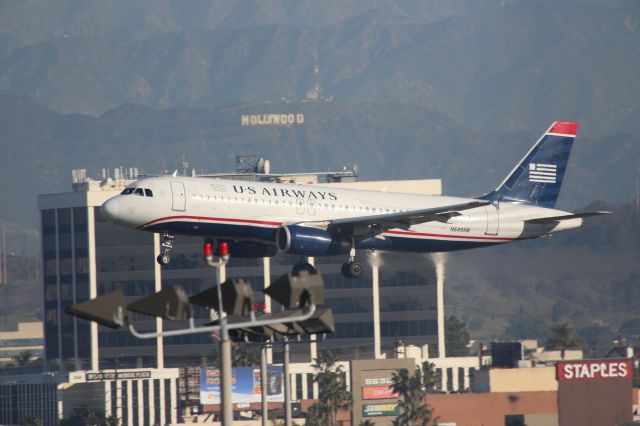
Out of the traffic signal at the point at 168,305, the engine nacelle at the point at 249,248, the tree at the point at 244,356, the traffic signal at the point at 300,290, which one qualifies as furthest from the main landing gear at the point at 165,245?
the tree at the point at 244,356

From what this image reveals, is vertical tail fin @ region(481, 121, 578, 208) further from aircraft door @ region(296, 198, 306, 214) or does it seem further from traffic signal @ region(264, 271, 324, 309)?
traffic signal @ region(264, 271, 324, 309)

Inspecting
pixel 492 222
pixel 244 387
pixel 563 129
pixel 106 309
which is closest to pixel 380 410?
pixel 244 387

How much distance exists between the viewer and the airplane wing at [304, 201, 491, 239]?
248 ft

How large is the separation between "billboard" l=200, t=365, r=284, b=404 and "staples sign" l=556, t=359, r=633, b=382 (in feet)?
88.2

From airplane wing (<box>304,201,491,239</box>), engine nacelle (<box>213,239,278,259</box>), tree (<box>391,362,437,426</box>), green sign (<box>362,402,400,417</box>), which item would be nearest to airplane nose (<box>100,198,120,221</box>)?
engine nacelle (<box>213,239,278,259</box>)

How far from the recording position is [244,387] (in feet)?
470

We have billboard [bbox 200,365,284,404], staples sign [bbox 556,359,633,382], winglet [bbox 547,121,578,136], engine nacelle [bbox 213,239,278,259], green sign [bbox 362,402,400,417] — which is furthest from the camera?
billboard [bbox 200,365,284,404]

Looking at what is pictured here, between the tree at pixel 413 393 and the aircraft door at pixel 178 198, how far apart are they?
6922cm

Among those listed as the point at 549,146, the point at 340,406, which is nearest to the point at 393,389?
the point at 340,406

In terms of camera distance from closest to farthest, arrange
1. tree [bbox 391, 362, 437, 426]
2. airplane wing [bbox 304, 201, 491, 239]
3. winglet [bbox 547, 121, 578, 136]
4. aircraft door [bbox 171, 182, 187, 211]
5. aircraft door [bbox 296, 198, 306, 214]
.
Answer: aircraft door [bbox 171, 182, 187, 211], airplane wing [bbox 304, 201, 491, 239], aircraft door [bbox 296, 198, 306, 214], winglet [bbox 547, 121, 578, 136], tree [bbox 391, 362, 437, 426]

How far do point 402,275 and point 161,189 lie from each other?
106376mm

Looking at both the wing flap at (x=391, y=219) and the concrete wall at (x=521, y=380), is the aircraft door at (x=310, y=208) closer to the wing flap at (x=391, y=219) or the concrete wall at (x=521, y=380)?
the wing flap at (x=391, y=219)

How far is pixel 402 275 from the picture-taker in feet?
584

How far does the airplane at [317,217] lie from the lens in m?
73.2
